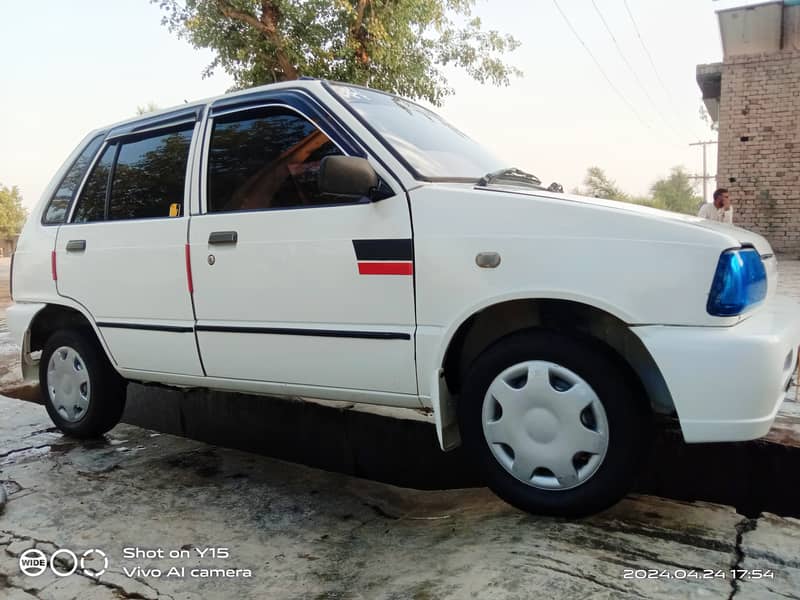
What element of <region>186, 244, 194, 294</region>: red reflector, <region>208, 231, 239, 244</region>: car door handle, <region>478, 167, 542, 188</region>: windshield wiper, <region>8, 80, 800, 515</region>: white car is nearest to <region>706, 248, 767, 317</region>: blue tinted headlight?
<region>8, 80, 800, 515</region>: white car

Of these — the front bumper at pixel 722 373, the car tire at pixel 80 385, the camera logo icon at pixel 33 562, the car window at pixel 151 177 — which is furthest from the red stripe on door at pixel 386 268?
the car tire at pixel 80 385

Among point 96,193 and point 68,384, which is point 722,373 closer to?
point 96,193

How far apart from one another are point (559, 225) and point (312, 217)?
1065 millimetres

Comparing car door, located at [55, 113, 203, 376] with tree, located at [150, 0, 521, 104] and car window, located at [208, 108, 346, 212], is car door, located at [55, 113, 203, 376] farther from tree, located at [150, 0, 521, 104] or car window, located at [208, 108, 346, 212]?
tree, located at [150, 0, 521, 104]

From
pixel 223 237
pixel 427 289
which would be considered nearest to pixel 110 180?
pixel 223 237

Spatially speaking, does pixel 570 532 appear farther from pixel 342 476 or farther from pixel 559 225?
pixel 342 476

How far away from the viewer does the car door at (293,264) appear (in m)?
2.63

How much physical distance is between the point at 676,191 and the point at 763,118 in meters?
71.5

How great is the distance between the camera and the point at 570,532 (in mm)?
2354

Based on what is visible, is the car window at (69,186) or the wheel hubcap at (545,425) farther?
the car window at (69,186)

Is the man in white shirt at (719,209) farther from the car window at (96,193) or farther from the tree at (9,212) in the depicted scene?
the tree at (9,212)

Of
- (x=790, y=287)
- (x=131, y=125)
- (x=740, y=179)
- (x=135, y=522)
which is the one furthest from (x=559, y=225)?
(x=740, y=179)

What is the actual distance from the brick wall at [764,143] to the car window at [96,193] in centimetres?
1094

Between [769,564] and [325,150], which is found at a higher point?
[325,150]
